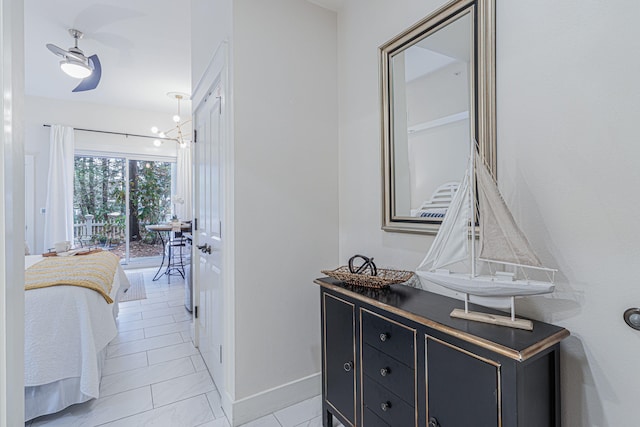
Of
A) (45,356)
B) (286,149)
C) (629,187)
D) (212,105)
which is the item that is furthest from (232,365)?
(629,187)

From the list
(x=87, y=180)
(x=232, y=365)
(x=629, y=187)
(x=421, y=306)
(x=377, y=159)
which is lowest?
(x=232, y=365)

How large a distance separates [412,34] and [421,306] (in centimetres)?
132

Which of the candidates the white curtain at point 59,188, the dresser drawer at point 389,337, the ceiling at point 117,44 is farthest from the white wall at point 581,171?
the white curtain at point 59,188

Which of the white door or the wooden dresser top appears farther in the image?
the white door

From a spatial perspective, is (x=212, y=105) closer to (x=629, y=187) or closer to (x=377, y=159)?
(x=377, y=159)

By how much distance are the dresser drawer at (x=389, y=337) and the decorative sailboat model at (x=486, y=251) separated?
20 cm

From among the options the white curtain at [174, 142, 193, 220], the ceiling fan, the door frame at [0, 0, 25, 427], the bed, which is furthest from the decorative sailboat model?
the white curtain at [174, 142, 193, 220]

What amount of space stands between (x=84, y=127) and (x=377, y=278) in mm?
5998

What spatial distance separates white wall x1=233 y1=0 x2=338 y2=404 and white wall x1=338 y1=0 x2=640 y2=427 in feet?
3.63

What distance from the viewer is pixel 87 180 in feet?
18.1

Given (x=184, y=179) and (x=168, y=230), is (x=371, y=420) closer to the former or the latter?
(x=168, y=230)

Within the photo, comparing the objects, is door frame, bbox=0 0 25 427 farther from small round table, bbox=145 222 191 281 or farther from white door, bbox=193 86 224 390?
small round table, bbox=145 222 191 281

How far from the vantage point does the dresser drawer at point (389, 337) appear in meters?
1.19

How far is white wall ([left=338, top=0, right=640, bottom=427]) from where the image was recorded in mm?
915
